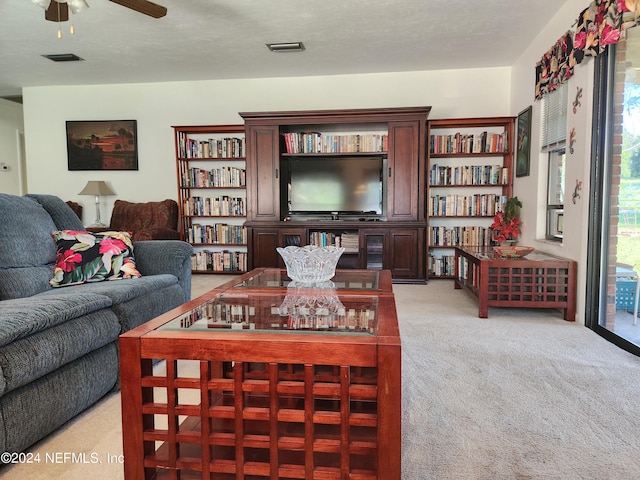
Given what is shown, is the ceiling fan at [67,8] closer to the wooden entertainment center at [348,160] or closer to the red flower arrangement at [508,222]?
the wooden entertainment center at [348,160]

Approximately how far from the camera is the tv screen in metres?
4.84

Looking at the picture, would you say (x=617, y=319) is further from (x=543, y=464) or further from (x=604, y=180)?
(x=543, y=464)

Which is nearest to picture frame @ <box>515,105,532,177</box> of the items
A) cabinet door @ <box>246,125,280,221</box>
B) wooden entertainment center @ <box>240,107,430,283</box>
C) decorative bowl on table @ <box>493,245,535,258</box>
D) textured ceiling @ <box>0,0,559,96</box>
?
textured ceiling @ <box>0,0,559,96</box>

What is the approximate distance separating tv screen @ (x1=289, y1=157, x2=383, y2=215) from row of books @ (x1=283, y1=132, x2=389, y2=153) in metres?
0.14

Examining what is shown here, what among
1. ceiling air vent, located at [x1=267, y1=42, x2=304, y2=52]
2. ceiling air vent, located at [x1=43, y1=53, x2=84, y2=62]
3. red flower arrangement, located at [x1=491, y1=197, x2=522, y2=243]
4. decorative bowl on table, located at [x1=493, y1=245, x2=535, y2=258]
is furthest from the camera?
ceiling air vent, located at [x1=43, y1=53, x2=84, y2=62]

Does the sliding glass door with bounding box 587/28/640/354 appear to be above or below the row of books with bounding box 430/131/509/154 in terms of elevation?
below

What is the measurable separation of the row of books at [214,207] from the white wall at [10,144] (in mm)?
3221

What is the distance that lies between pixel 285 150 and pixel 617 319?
11.5 ft

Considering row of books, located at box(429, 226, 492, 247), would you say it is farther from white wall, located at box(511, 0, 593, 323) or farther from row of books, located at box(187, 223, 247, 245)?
row of books, located at box(187, 223, 247, 245)

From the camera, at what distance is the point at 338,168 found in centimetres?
488

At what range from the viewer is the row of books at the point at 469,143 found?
183 inches

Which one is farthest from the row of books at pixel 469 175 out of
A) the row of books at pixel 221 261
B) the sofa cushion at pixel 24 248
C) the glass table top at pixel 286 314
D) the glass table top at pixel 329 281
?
the sofa cushion at pixel 24 248

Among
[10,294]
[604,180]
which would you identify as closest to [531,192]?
[604,180]

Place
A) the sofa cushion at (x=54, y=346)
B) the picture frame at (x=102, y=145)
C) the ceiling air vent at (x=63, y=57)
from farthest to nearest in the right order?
the picture frame at (x=102, y=145)
the ceiling air vent at (x=63, y=57)
the sofa cushion at (x=54, y=346)
